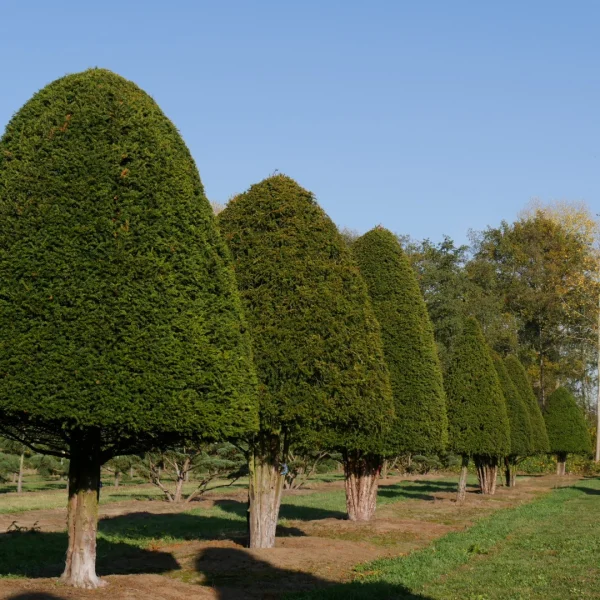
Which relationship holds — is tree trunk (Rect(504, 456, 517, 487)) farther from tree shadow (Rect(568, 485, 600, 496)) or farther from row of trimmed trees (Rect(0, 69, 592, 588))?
row of trimmed trees (Rect(0, 69, 592, 588))

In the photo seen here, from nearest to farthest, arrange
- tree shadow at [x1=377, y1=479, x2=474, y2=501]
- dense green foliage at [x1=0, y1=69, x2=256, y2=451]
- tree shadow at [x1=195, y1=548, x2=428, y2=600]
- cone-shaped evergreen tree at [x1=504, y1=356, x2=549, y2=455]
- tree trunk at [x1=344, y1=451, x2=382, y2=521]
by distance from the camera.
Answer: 1. dense green foliage at [x1=0, y1=69, x2=256, y2=451]
2. tree shadow at [x1=195, y1=548, x2=428, y2=600]
3. tree trunk at [x1=344, y1=451, x2=382, y2=521]
4. tree shadow at [x1=377, y1=479, x2=474, y2=501]
5. cone-shaped evergreen tree at [x1=504, y1=356, x2=549, y2=455]

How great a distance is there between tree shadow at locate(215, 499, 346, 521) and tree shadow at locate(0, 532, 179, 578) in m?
7.17

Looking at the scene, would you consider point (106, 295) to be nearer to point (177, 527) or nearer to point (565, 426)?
point (177, 527)

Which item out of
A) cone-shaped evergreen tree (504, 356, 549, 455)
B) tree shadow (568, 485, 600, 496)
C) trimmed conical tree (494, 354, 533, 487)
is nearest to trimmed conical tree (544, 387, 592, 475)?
cone-shaped evergreen tree (504, 356, 549, 455)

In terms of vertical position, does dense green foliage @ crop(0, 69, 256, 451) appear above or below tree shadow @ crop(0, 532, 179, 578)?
above

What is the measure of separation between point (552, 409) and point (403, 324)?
3272 cm

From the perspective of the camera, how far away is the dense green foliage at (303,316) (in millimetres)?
14070

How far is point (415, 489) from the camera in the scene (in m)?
35.7

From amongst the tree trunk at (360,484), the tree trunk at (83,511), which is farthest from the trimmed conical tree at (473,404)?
the tree trunk at (83,511)

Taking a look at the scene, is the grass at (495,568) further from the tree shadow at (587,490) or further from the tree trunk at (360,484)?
the tree shadow at (587,490)

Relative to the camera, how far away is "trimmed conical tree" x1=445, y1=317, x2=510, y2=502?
28328mm

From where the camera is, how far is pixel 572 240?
63969mm

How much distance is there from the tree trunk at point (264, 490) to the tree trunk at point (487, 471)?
19.0 metres

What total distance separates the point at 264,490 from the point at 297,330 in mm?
3131
